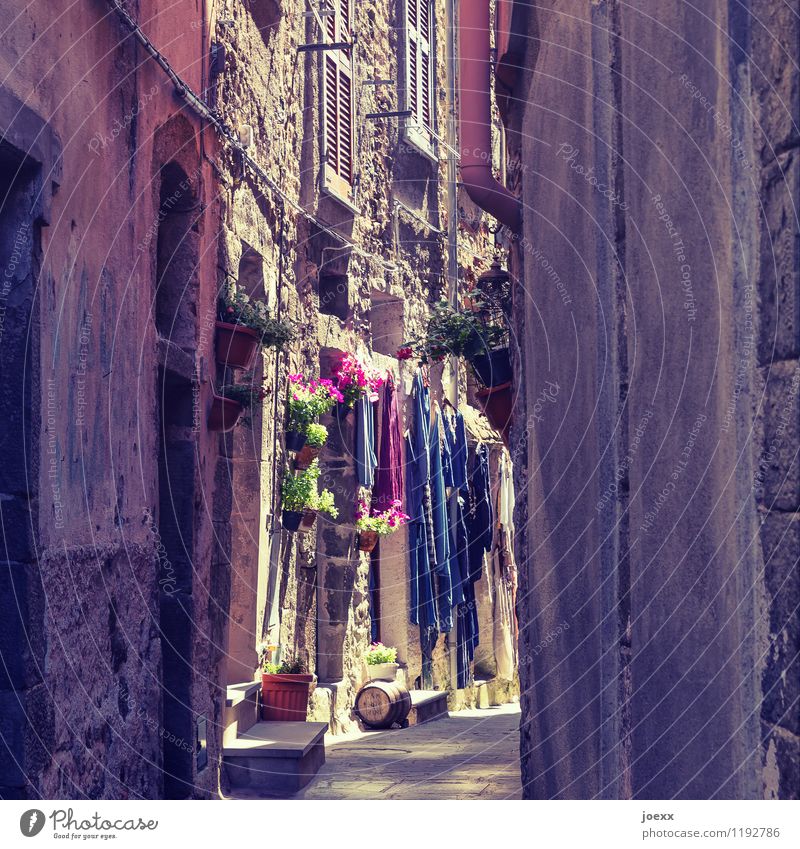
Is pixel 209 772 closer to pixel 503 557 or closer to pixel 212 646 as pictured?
pixel 212 646

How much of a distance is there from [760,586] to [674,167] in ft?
4.38

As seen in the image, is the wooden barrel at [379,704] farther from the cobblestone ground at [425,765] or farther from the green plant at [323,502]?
the green plant at [323,502]

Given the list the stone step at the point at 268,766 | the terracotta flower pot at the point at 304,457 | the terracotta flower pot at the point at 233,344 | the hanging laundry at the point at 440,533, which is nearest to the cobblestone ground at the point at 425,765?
the stone step at the point at 268,766

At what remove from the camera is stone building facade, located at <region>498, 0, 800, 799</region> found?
2.72m

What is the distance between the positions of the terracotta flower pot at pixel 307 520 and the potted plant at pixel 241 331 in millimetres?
2173

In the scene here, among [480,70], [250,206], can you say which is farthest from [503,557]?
[480,70]

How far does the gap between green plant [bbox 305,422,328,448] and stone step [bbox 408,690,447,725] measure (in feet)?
10.1

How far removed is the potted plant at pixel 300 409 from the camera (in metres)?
10.0

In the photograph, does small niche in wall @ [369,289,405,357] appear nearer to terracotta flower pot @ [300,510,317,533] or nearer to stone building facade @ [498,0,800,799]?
terracotta flower pot @ [300,510,317,533]

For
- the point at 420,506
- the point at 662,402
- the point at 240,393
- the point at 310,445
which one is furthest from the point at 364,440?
the point at 662,402

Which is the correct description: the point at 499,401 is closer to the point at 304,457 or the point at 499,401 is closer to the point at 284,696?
the point at 284,696

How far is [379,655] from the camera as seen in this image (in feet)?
39.4

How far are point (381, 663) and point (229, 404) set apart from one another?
4.85 meters

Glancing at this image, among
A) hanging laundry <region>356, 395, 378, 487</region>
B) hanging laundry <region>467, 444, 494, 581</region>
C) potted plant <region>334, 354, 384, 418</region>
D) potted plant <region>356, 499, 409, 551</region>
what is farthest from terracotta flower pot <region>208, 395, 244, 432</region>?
hanging laundry <region>467, 444, 494, 581</region>
